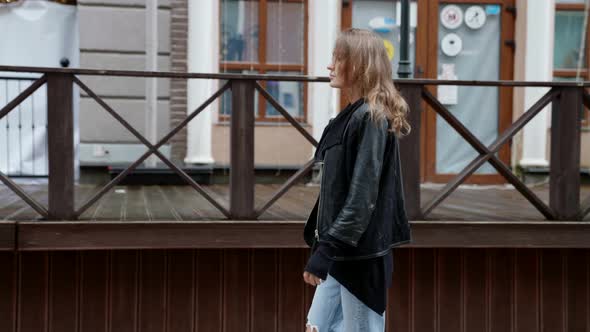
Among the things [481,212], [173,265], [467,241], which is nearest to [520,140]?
[481,212]

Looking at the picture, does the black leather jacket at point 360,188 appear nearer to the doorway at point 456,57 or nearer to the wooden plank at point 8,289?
the wooden plank at point 8,289

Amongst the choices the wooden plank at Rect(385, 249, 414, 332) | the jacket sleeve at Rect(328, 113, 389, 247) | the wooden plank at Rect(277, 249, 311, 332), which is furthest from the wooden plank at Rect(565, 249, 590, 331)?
the jacket sleeve at Rect(328, 113, 389, 247)

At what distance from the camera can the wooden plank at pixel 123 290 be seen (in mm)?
5117

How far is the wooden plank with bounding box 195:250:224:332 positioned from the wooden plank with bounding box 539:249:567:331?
7.63ft

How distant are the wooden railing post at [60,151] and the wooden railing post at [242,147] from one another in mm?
1057

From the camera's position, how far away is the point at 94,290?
Result: 509 cm

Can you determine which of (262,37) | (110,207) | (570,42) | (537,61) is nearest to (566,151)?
(110,207)

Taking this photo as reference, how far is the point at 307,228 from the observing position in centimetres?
319

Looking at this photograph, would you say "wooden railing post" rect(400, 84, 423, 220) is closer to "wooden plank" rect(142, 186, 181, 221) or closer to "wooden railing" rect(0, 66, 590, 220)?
"wooden railing" rect(0, 66, 590, 220)

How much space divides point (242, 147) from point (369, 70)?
223 centimetres

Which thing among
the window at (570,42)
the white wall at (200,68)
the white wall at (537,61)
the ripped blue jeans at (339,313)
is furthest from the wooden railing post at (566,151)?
the white wall at (200,68)

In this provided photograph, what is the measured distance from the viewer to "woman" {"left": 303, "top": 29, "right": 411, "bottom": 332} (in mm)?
2832

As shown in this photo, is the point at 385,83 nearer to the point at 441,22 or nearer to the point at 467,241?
the point at 467,241

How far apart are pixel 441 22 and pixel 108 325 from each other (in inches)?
223
